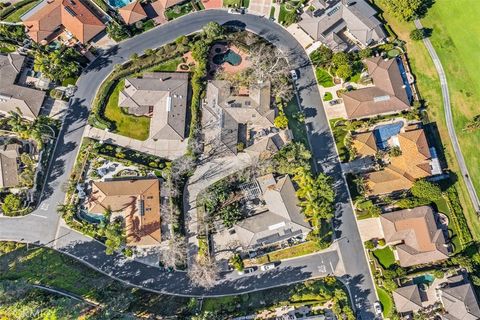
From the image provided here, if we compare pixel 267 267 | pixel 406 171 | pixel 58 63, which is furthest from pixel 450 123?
pixel 58 63

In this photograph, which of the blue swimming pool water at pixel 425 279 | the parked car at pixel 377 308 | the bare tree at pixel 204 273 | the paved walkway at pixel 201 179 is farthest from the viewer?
the paved walkway at pixel 201 179

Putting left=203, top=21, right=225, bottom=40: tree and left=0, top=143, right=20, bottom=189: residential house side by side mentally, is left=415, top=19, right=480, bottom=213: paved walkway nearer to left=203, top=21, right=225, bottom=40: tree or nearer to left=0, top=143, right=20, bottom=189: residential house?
left=203, top=21, right=225, bottom=40: tree

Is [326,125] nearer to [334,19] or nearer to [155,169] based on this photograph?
[334,19]

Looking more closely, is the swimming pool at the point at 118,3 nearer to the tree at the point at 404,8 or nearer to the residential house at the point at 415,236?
the tree at the point at 404,8

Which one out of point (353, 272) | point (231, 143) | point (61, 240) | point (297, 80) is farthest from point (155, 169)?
point (353, 272)

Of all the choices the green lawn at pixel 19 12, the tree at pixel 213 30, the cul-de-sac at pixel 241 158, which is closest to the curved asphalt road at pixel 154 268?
the cul-de-sac at pixel 241 158

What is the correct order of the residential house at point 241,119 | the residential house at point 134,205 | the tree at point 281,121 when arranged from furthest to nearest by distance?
the tree at point 281,121
the residential house at point 241,119
the residential house at point 134,205
